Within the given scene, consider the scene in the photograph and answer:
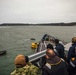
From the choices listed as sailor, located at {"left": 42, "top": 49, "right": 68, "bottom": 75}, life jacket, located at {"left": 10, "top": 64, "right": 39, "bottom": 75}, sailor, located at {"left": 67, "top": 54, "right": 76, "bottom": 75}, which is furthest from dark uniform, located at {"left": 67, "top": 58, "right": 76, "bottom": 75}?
life jacket, located at {"left": 10, "top": 64, "right": 39, "bottom": 75}

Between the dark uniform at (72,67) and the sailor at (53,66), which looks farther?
the dark uniform at (72,67)

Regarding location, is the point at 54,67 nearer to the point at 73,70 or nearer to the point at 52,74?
the point at 52,74

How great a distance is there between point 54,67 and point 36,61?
203 centimetres

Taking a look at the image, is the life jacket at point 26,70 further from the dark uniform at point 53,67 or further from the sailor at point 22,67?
the dark uniform at point 53,67

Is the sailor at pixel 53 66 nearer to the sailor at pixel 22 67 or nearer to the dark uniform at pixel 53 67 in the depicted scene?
the dark uniform at pixel 53 67

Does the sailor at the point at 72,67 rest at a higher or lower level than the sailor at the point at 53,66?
lower

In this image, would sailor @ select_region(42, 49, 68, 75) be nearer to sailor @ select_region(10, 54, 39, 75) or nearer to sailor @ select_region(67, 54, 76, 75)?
sailor @ select_region(10, 54, 39, 75)

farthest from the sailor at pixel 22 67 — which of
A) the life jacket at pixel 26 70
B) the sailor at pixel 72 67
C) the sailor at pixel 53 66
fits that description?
the sailor at pixel 72 67

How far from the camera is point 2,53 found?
24.3m

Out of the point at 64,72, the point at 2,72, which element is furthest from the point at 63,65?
the point at 2,72

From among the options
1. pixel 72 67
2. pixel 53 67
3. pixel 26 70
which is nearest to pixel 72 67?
pixel 72 67

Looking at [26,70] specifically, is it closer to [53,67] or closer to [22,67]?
[22,67]

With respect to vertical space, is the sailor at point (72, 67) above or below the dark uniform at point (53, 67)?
below

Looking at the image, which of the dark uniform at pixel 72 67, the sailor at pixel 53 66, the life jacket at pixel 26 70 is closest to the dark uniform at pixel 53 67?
the sailor at pixel 53 66
